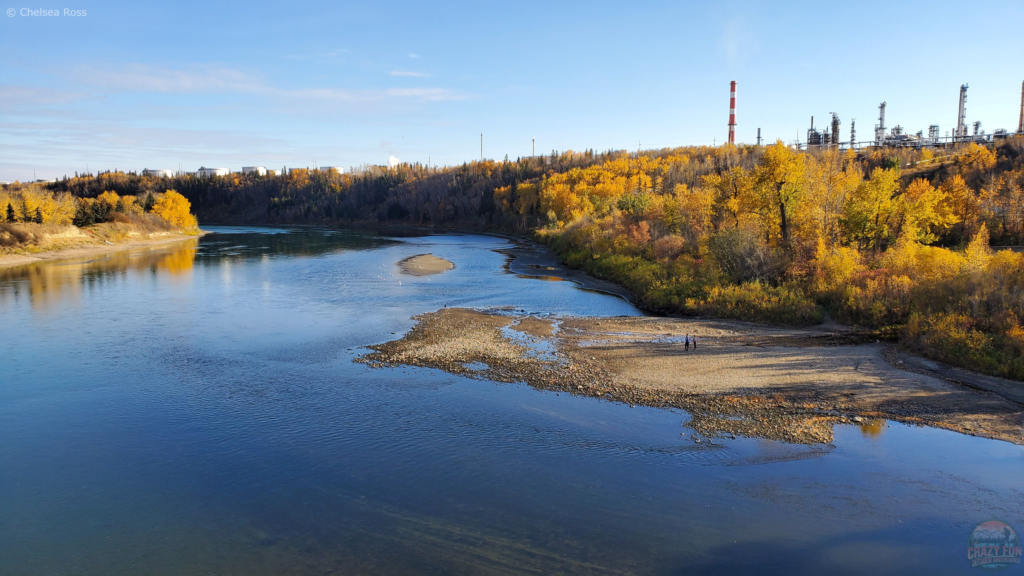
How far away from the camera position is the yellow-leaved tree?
88.0m

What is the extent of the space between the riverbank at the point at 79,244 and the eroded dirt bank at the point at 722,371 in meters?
A: 47.5

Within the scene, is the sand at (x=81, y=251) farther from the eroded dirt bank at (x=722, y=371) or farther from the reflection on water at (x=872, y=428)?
the reflection on water at (x=872, y=428)

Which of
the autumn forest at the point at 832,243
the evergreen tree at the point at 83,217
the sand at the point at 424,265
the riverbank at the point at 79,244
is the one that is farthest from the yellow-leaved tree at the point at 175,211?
the sand at the point at 424,265

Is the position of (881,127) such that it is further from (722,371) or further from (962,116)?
(722,371)

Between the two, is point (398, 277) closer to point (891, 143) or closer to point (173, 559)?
point (173, 559)

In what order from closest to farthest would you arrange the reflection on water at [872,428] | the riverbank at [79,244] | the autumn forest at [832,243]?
the reflection on water at [872,428], the autumn forest at [832,243], the riverbank at [79,244]

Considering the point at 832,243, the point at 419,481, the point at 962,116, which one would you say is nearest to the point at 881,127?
the point at 962,116

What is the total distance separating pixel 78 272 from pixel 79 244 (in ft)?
68.6

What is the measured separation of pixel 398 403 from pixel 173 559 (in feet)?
22.9

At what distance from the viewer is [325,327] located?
82.4 feet

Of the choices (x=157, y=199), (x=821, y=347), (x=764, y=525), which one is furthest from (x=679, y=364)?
(x=157, y=199)

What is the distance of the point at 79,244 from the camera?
6181cm

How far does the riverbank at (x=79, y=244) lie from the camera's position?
2064 inches

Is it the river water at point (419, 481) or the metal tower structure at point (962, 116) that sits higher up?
the metal tower structure at point (962, 116)
